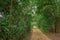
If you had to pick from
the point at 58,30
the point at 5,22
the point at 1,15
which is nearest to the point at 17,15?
the point at 1,15

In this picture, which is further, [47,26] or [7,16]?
[47,26]

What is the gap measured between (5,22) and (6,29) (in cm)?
25

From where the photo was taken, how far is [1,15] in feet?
13.9

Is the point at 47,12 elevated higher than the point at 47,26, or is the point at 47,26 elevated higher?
the point at 47,12

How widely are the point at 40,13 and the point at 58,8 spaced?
1.41 metres

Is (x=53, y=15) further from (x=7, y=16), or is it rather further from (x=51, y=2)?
(x=7, y=16)

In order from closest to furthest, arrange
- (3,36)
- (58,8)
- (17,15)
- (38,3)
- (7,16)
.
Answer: (3,36)
(7,16)
(17,15)
(58,8)
(38,3)

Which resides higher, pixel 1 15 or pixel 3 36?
pixel 1 15

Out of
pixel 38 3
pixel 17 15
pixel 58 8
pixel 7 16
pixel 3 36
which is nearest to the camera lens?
pixel 3 36

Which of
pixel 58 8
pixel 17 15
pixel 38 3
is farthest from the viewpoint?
pixel 38 3

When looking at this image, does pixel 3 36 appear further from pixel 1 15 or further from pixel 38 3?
pixel 38 3

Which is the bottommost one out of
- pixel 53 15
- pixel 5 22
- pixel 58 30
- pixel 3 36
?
pixel 58 30

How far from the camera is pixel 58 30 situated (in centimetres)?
1204

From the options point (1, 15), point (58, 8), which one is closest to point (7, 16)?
point (1, 15)
